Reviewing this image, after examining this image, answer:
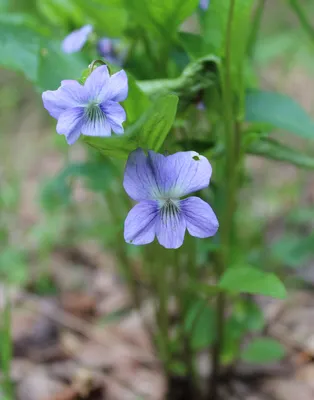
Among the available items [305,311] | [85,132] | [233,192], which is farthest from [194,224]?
[305,311]

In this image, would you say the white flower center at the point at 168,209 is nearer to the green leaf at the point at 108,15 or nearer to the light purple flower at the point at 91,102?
the light purple flower at the point at 91,102

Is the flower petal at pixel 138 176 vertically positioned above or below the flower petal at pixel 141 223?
above

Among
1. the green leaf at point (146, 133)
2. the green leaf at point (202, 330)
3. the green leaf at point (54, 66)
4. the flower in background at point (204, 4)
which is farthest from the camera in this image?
the green leaf at point (202, 330)

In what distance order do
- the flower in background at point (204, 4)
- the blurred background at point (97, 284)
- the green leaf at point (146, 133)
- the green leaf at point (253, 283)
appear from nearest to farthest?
the green leaf at point (146, 133)
the green leaf at point (253, 283)
the flower in background at point (204, 4)
the blurred background at point (97, 284)

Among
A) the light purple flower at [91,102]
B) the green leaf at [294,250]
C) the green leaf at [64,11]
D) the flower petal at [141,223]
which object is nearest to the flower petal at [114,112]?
the light purple flower at [91,102]

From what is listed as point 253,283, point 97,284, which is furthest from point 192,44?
point 97,284

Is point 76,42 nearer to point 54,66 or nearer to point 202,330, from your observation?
point 54,66

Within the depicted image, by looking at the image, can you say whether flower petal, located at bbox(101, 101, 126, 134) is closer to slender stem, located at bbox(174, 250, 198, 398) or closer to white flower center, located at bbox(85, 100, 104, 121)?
white flower center, located at bbox(85, 100, 104, 121)
